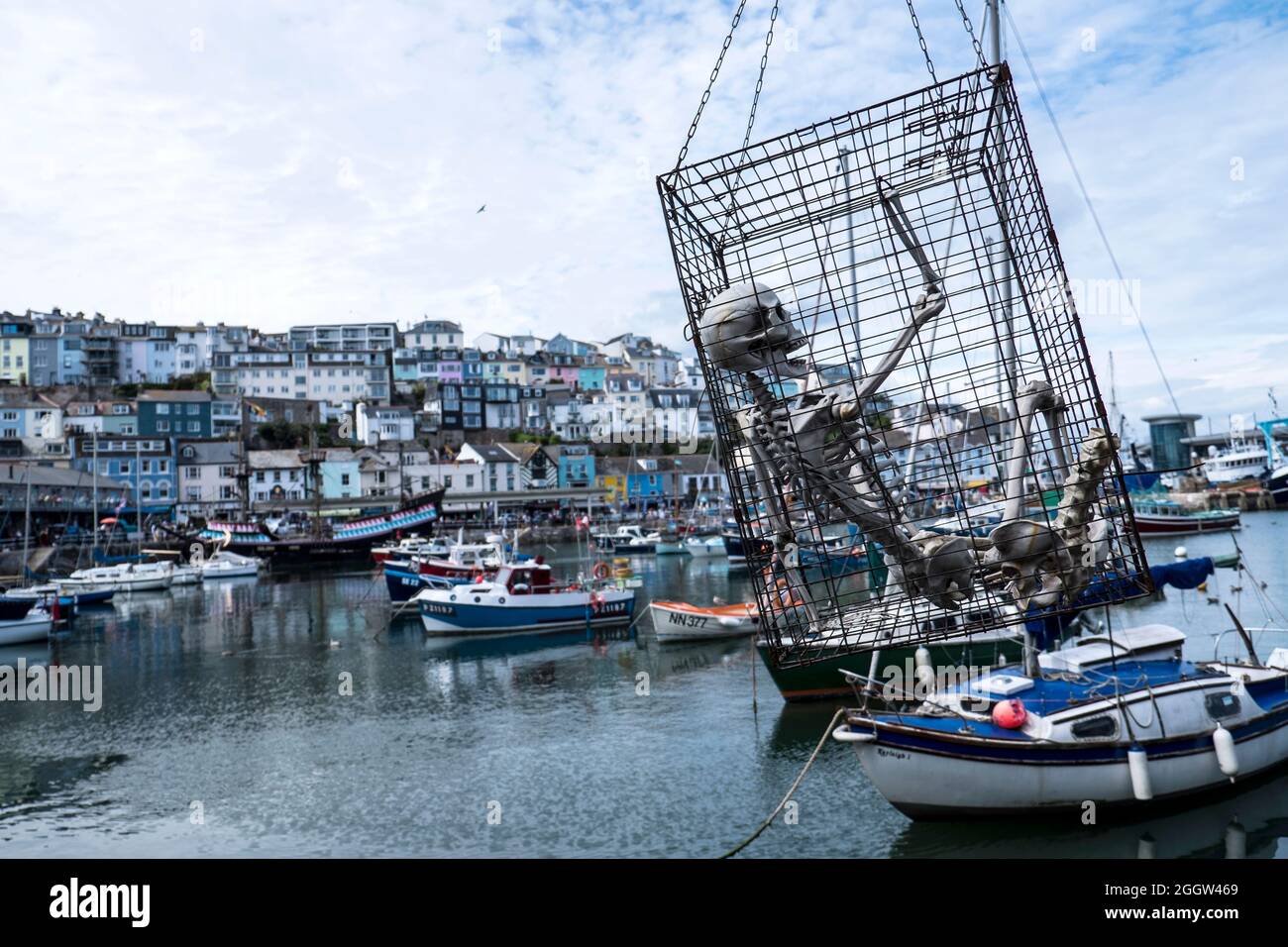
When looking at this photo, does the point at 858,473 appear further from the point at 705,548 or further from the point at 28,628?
the point at 705,548

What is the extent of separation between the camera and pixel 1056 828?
9.02 m

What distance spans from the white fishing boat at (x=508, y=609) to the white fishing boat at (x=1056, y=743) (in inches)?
618

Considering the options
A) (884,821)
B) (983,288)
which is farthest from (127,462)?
(983,288)

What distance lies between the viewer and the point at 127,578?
3862 cm

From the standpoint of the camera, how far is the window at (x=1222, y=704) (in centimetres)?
940

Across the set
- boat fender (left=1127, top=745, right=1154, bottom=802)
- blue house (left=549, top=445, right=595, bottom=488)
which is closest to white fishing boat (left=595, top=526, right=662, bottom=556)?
blue house (left=549, top=445, right=595, bottom=488)

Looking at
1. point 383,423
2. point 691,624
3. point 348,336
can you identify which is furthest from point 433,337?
point 691,624

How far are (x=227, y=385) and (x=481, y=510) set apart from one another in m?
27.1

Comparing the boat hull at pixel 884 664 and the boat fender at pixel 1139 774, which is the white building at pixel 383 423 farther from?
the boat fender at pixel 1139 774


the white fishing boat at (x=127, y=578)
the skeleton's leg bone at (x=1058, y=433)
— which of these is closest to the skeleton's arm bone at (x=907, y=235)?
the skeleton's leg bone at (x=1058, y=433)

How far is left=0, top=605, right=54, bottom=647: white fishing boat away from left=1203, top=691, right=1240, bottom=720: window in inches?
1031

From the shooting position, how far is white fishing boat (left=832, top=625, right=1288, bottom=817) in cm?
872

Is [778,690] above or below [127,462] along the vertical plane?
below
